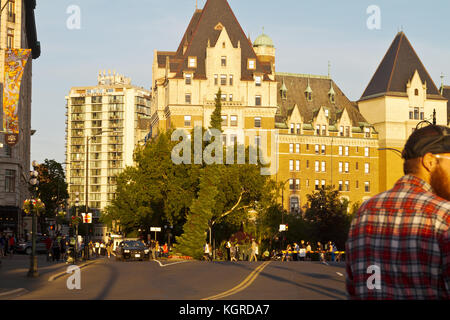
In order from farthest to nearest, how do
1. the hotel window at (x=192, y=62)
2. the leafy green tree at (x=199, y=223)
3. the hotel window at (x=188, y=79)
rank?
the hotel window at (x=192, y=62), the hotel window at (x=188, y=79), the leafy green tree at (x=199, y=223)

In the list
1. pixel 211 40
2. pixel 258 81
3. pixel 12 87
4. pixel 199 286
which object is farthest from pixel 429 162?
pixel 211 40

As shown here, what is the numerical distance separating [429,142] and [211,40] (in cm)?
12376

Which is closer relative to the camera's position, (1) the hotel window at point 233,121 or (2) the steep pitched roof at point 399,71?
(1) the hotel window at point 233,121

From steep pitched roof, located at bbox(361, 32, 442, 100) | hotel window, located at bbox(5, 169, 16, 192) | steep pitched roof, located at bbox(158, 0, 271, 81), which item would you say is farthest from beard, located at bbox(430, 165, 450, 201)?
steep pitched roof, located at bbox(361, 32, 442, 100)

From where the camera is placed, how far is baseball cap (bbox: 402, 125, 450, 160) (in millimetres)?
4559

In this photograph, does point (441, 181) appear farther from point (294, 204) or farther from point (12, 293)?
point (294, 204)

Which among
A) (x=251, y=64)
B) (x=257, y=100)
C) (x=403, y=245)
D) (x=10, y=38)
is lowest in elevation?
(x=403, y=245)

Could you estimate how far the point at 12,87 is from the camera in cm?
5484

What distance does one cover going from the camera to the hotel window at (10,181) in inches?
3105

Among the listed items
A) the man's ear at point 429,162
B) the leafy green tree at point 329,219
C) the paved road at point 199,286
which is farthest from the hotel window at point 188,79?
the man's ear at point 429,162

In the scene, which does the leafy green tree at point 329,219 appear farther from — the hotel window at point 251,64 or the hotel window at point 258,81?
the hotel window at point 251,64

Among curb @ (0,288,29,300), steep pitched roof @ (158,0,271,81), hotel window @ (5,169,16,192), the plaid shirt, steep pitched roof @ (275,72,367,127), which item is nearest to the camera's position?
the plaid shirt

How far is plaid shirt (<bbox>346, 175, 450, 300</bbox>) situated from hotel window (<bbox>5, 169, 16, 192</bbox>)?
7724 centimetres

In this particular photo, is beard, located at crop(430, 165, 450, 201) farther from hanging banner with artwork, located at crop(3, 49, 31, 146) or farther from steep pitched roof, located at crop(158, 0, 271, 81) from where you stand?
steep pitched roof, located at crop(158, 0, 271, 81)
